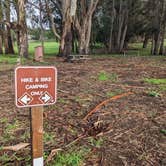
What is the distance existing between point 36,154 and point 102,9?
27.7m

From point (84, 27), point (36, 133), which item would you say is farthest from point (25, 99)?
point (84, 27)

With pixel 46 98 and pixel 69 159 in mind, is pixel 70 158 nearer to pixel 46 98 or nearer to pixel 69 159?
pixel 69 159

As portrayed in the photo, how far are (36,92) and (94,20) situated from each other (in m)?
27.9

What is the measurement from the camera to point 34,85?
2.62m

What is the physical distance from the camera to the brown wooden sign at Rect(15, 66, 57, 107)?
8.36 feet

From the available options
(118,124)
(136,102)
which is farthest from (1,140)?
(136,102)

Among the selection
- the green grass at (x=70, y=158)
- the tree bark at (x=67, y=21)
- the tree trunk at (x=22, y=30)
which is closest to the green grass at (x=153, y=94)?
the green grass at (x=70, y=158)

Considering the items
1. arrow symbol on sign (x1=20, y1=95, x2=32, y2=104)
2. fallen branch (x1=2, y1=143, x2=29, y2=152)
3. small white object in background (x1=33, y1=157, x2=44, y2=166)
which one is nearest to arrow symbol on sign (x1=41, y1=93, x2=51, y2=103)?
arrow symbol on sign (x1=20, y1=95, x2=32, y2=104)

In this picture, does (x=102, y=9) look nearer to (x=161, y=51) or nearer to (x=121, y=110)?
(x=161, y=51)

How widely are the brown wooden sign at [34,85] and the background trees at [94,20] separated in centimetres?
1543

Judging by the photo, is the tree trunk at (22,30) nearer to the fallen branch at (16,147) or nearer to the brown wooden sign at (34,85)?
the fallen branch at (16,147)

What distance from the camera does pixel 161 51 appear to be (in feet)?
78.8

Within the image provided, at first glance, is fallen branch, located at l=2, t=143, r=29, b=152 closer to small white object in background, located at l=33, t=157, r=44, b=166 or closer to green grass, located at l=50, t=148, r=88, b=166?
green grass, located at l=50, t=148, r=88, b=166

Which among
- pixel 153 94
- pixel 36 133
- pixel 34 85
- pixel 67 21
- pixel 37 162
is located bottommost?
pixel 153 94
